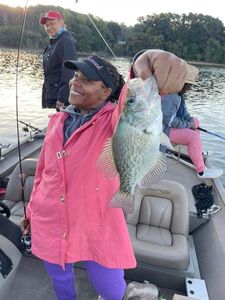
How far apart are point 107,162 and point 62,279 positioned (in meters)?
1.10

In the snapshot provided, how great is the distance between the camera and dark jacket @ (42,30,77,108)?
14.9 ft

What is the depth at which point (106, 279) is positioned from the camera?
2.14 metres

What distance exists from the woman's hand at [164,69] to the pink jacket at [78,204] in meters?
0.34

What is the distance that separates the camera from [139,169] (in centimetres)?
157

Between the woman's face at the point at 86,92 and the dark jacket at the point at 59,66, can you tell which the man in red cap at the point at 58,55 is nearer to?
the dark jacket at the point at 59,66

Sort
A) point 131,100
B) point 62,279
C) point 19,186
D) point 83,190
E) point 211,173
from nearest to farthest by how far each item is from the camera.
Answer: point 131,100 → point 83,190 → point 62,279 → point 19,186 → point 211,173

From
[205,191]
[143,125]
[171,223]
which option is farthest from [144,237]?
[143,125]

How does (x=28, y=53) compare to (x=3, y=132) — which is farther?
(x=28, y=53)

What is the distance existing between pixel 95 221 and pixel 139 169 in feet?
1.91

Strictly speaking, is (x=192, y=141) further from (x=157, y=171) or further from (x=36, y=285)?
(x=157, y=171)

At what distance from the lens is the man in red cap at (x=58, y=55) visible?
4531 millimetres

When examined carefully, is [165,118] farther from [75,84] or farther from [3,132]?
[3,132]

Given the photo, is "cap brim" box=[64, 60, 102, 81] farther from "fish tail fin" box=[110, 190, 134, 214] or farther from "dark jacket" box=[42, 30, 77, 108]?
"dark jacket" box=[42, 30, 77, 108]

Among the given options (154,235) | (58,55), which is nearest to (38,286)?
(154,235)
